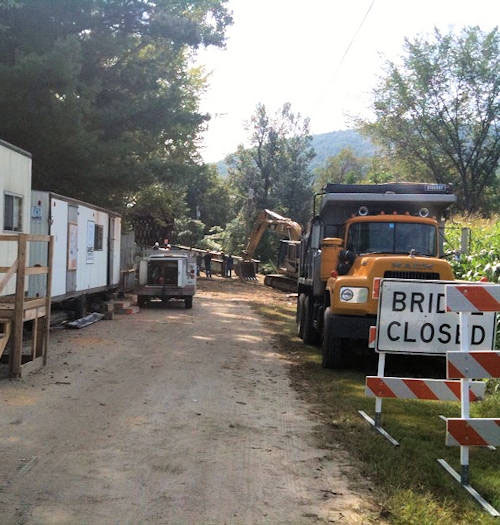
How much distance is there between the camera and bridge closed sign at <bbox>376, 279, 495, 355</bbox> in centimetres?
684

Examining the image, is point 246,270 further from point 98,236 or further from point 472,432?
point 472,432

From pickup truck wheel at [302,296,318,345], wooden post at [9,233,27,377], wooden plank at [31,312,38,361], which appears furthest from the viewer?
pickup truck wheel at [302,296,318,345]

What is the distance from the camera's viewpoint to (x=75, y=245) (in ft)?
48.0

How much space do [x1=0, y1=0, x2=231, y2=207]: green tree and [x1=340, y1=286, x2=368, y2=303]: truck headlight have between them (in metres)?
11.5

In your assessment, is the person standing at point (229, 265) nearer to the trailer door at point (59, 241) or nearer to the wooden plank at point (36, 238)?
the trailer door at point (59, 241)

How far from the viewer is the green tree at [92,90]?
17.5 meters

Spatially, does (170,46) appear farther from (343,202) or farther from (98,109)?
(343,202)

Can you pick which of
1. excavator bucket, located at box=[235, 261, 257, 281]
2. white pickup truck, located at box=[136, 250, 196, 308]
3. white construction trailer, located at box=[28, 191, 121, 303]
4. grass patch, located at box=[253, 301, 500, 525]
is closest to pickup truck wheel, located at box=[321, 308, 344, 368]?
grass patch, located at box=[253, 301, 500, 525]

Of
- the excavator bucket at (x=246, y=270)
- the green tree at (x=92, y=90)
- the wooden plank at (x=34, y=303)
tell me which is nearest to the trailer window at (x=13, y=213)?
the wooden plank at (x=34, y=303)

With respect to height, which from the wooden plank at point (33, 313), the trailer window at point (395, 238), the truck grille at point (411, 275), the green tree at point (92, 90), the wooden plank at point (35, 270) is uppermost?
the green tree at point (92, 90)

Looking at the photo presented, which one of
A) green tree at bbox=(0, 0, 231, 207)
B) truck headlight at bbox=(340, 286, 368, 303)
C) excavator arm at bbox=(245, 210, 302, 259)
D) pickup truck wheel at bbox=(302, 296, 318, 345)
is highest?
green tree at bbox=(0, 0, 231, 207)

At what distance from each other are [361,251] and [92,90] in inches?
460

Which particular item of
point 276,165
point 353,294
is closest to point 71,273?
point 353,294

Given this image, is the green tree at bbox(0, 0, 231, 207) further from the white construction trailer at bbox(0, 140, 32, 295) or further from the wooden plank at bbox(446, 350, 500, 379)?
the wooden plank at bbox(446, 350, 500, 379)
